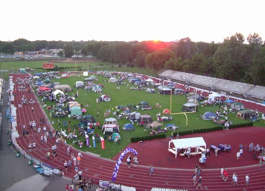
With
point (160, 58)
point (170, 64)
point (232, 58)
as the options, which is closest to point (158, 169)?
point (232, 58)

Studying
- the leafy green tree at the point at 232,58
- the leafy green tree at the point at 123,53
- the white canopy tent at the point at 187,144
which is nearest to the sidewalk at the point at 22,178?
the white canopy tent at the point at 187,144

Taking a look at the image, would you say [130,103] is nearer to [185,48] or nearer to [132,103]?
[132,103]

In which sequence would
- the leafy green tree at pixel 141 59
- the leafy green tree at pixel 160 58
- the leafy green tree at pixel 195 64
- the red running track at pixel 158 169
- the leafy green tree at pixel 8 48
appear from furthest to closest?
1. the leafy green tree at pixel 8 48
2. the leafy green tree at pixel 141 59
3. the leafy green tree at pixel 160 58
4. the leafy green tree at pixel 195 64
5. the red running track at pixel 158 169

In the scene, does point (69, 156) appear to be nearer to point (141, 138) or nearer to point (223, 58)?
point (141, 138)

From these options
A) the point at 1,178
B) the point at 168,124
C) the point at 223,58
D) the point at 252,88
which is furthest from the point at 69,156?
the point at 223,58

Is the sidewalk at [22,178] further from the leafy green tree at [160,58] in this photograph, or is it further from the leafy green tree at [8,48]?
the leafy green tree at [8,48]

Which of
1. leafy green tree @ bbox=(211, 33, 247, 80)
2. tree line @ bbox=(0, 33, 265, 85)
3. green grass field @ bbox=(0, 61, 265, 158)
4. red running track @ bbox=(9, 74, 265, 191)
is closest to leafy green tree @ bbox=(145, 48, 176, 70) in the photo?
tree line @ bbox=(0, 33, 265, 85)

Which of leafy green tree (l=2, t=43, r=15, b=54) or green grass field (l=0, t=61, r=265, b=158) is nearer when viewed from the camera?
green grass field (l=0, t=61, r=265, b=158)

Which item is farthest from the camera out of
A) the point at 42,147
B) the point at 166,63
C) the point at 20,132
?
the point at 166,63

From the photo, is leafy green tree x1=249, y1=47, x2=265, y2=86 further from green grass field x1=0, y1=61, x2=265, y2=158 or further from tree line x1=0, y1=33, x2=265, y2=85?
green grass field x1=0, y1=61, x2=265, y2=158
